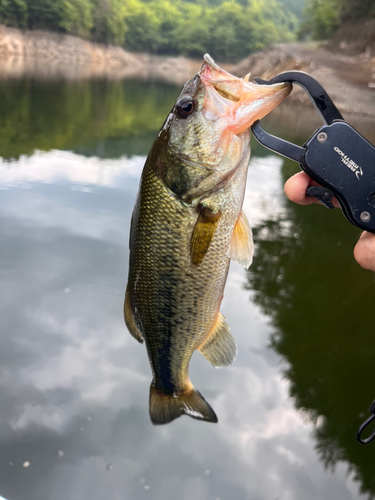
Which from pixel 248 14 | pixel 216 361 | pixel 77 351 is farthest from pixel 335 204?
pixel 248 14

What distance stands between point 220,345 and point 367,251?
3.14ft

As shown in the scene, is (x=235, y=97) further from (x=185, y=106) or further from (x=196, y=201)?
(x=196, y=201)

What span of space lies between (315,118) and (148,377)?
24.1m

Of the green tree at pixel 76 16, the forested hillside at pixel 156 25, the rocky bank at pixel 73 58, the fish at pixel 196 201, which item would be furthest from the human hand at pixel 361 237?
the green tree at pixel 76 16

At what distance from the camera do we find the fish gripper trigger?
6.40ft

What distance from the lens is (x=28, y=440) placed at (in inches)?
162

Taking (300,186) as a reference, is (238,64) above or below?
below

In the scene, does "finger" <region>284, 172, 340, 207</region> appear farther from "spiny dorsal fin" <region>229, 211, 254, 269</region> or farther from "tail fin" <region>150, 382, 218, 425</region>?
"tail fin" <region>150, 382, 218, 425</region>

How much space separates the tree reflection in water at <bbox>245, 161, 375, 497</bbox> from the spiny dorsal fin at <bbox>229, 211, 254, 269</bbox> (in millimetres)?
3411

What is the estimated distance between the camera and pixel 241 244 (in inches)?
83.3

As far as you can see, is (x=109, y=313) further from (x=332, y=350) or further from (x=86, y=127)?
(x=86, y=127)

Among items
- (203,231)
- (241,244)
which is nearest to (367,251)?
(241,244)

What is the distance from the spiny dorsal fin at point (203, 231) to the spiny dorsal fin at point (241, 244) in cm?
16

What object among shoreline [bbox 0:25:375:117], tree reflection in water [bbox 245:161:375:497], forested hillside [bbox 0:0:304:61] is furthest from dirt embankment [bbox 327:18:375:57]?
forested hillside [bbox 0:0:304:61]
